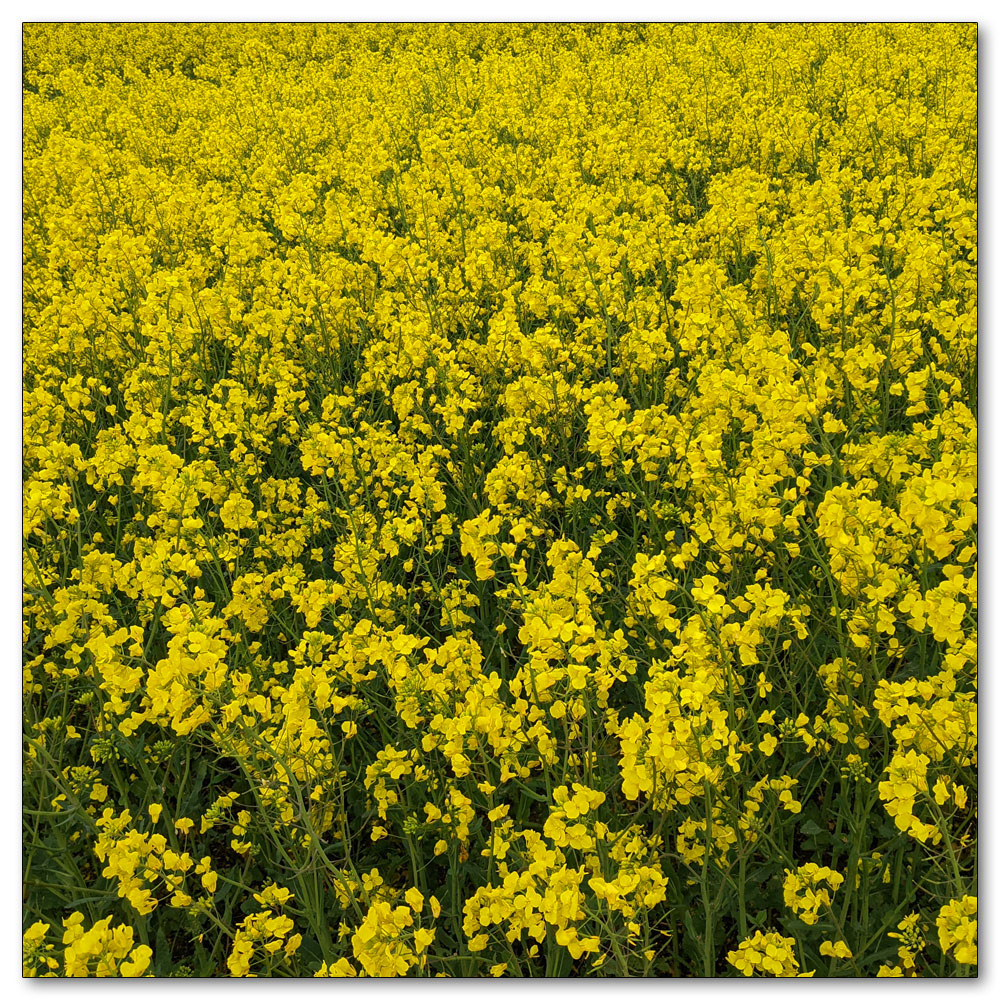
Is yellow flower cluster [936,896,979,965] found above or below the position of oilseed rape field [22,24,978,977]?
below

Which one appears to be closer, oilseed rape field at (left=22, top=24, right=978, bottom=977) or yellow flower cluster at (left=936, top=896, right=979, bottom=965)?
yellow flower cluster at (left=936, top=896, right=979, bottom=965)

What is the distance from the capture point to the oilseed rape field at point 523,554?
5.40ft

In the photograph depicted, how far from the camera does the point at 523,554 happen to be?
242 centimetres

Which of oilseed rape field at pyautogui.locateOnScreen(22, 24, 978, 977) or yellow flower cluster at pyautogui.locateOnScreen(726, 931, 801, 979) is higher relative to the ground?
oilseed rape field at pyautogui.locateOnScreen(22, 24, 978, 977)

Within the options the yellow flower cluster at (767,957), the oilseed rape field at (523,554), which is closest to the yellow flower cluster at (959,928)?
the oilseed rape field at (523,554)

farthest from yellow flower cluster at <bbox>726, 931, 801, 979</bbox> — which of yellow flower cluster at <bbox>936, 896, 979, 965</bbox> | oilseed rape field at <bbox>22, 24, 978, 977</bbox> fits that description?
yellow flower cluster at <bbox>936, 896, 979, 965</bbox>

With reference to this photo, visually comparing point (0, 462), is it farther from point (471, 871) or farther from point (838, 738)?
point (838, 738)

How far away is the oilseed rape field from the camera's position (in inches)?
64.7

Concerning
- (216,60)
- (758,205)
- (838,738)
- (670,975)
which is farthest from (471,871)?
(216,60)

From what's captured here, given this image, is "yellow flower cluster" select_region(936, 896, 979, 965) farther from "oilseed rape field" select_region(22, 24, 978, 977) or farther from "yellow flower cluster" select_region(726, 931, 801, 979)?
"yellow flower cluster" select_region(726, 931, 801, 979)

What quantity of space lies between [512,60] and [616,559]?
4459 mm

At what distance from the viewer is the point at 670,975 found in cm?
172

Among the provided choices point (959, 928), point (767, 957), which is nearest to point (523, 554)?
point (767, 957)

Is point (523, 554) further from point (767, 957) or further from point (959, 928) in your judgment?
point (959, 928)
